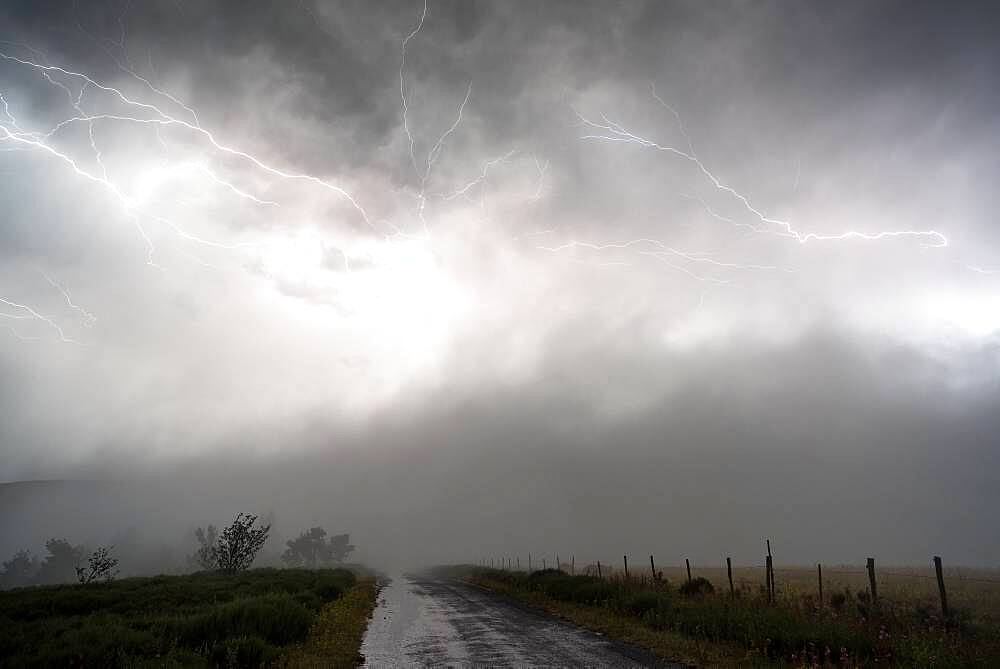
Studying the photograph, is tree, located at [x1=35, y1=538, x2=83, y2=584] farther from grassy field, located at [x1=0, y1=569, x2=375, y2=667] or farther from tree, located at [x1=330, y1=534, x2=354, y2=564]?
grassy field, located at [x1=0, y1=569, x2=375, y2=667]

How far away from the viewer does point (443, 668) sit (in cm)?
1001

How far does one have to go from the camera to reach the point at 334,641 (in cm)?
1361

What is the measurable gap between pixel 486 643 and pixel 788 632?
7.06m

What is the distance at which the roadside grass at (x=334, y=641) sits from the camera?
1092 cm

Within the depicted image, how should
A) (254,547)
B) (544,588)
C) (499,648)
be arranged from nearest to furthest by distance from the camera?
(499,648)
(544,588)
(254,547)

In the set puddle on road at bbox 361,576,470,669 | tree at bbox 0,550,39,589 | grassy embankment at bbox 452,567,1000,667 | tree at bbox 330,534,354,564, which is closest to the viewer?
grassy embankment at bbox 452,567,1000,667

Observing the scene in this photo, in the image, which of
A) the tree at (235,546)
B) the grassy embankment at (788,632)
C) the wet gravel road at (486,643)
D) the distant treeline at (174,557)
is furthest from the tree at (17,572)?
the grassy embankment at (788,632)

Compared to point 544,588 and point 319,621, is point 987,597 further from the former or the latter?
point 319,621

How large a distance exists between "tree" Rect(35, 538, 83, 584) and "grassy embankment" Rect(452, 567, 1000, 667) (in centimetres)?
14524

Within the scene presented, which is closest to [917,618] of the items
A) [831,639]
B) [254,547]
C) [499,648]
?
[831,639]

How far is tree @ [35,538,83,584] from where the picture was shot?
376 feet

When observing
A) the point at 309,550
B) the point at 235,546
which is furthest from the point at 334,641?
the point at 309,550

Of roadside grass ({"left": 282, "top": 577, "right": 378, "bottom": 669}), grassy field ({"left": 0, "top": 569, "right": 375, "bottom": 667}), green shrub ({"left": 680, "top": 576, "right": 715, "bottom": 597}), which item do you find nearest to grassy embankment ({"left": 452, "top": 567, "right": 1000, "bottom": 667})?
green shrub ({"left": 680, "top": 576, "right": 715, "bottom": 597})

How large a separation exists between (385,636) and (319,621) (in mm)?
3633
